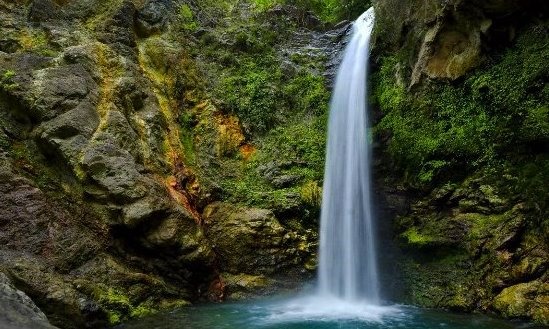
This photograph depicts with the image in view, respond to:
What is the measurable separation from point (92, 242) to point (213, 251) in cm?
292

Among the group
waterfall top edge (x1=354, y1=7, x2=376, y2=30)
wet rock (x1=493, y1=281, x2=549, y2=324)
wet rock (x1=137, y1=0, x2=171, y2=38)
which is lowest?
wet rock (x1=493, y1=281, x2=549, y2=324)

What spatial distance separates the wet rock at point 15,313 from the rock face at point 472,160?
752cm

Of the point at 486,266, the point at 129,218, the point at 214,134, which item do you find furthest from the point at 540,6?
the point at 129,218

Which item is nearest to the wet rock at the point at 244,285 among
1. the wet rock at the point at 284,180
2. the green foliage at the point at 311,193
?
the green foliage at the point at 311,193

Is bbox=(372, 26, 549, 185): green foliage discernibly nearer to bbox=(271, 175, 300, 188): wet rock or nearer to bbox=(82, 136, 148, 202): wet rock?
bbox=(271, 175, 300, 188): wet rock

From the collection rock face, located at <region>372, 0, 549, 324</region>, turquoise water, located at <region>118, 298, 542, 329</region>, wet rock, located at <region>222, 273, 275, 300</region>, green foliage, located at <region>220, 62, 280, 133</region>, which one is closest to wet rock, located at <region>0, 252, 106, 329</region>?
turquoise water, located at <region>118, 298, 542, 329</region>

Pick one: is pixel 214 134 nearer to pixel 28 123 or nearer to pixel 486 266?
pixel 28 123

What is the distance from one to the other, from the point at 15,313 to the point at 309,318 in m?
5.50

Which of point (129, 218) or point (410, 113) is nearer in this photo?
point (129, 218)

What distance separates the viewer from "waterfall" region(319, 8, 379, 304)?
34.2ft

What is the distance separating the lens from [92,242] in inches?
344

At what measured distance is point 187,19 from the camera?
640 inches

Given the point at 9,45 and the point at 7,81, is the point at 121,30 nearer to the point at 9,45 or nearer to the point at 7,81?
the point at 9,45

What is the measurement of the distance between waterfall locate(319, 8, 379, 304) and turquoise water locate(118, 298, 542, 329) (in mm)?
821
